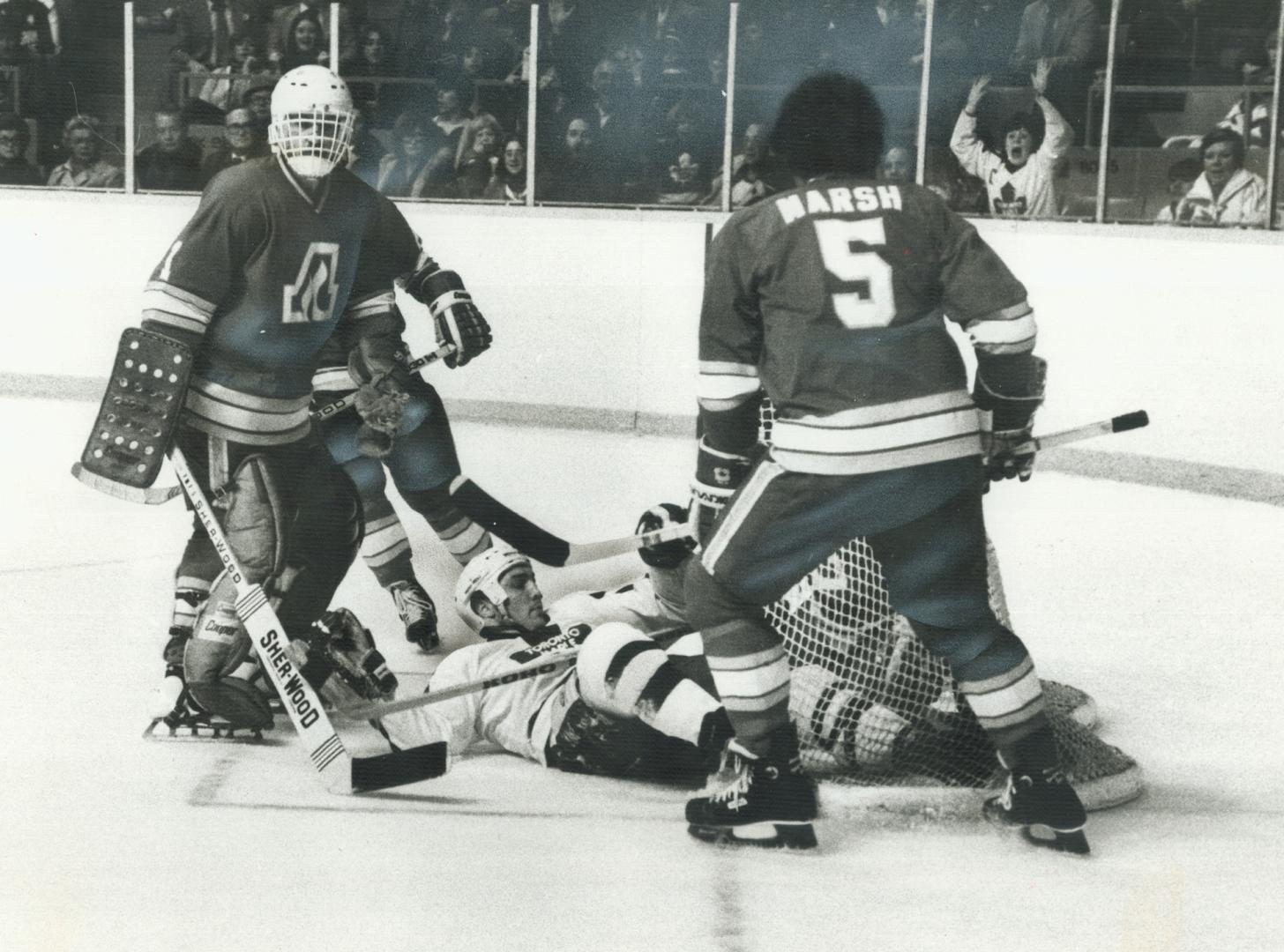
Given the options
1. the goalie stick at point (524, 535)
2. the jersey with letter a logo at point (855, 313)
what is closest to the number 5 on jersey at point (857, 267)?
the jersey with letter a logo at point (855, 313)

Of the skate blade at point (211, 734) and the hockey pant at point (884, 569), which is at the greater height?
the hockey pant at point (884, 569)

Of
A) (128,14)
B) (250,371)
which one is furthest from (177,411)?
(128,14)

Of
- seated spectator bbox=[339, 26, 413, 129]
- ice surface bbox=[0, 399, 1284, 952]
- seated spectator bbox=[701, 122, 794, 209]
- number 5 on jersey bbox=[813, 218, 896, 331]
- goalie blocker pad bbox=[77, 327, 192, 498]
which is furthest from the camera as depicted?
seated spectator bbox=[701, 122, 794, 209]

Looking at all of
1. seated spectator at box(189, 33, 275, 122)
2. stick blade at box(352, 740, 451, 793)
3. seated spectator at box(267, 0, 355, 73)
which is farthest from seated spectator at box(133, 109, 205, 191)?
stick blade at box(352, 740, 451, 793)

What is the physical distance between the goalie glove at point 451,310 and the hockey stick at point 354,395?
0.03m

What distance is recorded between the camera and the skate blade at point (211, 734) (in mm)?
2523

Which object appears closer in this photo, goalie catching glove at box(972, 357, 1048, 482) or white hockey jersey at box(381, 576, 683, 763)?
goalie catching glove at box(972, 357, 1048, 482)

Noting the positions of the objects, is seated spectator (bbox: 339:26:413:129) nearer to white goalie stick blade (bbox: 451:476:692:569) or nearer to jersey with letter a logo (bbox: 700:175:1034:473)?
white goalie stick blade (bbox: 451:476:692:569)

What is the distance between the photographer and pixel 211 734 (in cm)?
253

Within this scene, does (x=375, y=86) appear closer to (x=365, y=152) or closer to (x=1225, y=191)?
(x=365, y=152)

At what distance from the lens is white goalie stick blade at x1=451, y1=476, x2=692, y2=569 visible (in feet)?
10.9

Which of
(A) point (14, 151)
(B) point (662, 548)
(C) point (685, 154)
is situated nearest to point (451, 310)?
(B) point (662, 548)

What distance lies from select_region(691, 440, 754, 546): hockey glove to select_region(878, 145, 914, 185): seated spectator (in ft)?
6.46

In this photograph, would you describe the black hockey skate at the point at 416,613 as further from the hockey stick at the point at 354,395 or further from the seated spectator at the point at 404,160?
the seated spectator at the point at 404,160
